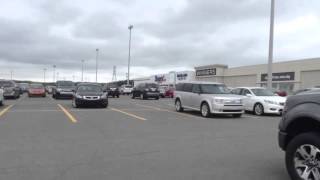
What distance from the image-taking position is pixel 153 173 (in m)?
7.05

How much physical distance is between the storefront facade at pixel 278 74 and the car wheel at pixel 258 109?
23751 millimetres


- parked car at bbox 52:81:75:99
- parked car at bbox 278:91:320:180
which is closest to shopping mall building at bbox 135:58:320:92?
parked car at bbox 52:81:75:99

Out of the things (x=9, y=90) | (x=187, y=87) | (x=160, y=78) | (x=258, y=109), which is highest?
(x=160, y=78)

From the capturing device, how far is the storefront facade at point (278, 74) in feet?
145

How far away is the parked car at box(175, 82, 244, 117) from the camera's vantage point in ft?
62.1

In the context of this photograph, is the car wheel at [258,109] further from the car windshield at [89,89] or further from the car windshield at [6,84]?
the car windshield at [6,84]

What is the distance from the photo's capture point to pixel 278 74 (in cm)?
4947

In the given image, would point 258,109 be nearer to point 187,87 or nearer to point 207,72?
point 187,87

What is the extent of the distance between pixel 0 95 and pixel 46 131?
43.9ft

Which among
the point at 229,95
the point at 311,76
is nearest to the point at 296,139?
the point at 229,95

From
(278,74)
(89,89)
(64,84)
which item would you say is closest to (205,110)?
(89,89)

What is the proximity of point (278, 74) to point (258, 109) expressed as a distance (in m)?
29.4


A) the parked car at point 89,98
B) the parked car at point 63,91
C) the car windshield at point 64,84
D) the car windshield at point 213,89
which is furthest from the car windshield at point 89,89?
the car windshield at point 64,84

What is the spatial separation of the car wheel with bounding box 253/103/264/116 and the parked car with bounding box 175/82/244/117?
189cm
